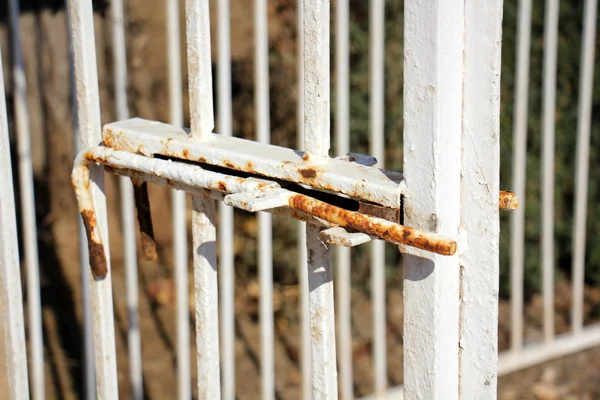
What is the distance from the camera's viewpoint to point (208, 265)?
4.66ft

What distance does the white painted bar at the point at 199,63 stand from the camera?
1305mm

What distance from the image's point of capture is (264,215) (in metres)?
2.45

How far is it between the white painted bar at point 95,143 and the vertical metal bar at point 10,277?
0.56 feet

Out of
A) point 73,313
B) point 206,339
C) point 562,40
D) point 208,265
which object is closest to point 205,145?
point 208,265

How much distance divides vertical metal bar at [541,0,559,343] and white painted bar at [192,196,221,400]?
1771 mm

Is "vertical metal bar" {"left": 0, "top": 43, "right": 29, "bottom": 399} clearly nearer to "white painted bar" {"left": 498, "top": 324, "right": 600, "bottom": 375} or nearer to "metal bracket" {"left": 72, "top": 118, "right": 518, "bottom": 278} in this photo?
"metal bracket" {"left": 72, "top": 118, "right": 518, "bottom": 278}

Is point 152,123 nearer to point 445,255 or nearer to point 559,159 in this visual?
point 445,255

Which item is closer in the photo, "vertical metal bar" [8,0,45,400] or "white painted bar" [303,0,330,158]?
"white painted bar" [303,0,330,158]

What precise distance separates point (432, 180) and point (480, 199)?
70mm

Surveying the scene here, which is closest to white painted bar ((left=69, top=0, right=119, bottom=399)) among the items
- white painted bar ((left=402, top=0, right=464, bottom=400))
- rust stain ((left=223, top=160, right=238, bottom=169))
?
rust stain ((left=223, top=160, right=238, bottom=169))

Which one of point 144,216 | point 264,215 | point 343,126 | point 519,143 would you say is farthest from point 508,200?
point 519,143

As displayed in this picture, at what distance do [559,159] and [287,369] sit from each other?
149 cm

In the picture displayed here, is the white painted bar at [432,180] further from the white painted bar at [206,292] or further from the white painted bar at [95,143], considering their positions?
the white painted bar at [95,143]

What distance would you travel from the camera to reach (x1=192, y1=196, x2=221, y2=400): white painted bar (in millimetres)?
1406
